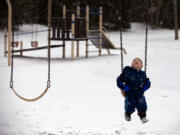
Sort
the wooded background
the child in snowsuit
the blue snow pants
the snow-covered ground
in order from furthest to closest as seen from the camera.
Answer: the wooded background, the snow-covered ground, the blue snow pants, the child in snowsuit

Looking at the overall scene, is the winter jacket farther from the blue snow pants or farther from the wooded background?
the wooded background

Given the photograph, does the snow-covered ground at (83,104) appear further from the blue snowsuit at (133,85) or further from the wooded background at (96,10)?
the wooded background at (96,10)

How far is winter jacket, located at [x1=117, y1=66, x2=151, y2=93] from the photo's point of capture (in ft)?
16.8

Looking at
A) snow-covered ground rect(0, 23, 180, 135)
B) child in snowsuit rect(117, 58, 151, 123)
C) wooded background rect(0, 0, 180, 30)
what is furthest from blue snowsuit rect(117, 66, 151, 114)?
wooded background rect(0, 0, 180, 30)

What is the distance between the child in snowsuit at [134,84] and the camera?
5.12 metres

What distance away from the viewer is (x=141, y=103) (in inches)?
210

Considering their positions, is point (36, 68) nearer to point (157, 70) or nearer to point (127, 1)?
point (157, 70)

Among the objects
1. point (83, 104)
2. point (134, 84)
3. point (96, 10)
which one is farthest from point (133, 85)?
point (96, 10)

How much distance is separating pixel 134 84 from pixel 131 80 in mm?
78

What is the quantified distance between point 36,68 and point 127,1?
20.3m

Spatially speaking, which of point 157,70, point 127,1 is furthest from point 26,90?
point 127,1

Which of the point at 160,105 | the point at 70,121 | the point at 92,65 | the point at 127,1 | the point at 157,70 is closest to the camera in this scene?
the point at 70,121

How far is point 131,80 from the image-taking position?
5.15m

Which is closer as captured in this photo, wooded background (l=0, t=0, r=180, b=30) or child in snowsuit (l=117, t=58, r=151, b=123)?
child in snowsuit (l=117, t=58, r=151, b=123)
